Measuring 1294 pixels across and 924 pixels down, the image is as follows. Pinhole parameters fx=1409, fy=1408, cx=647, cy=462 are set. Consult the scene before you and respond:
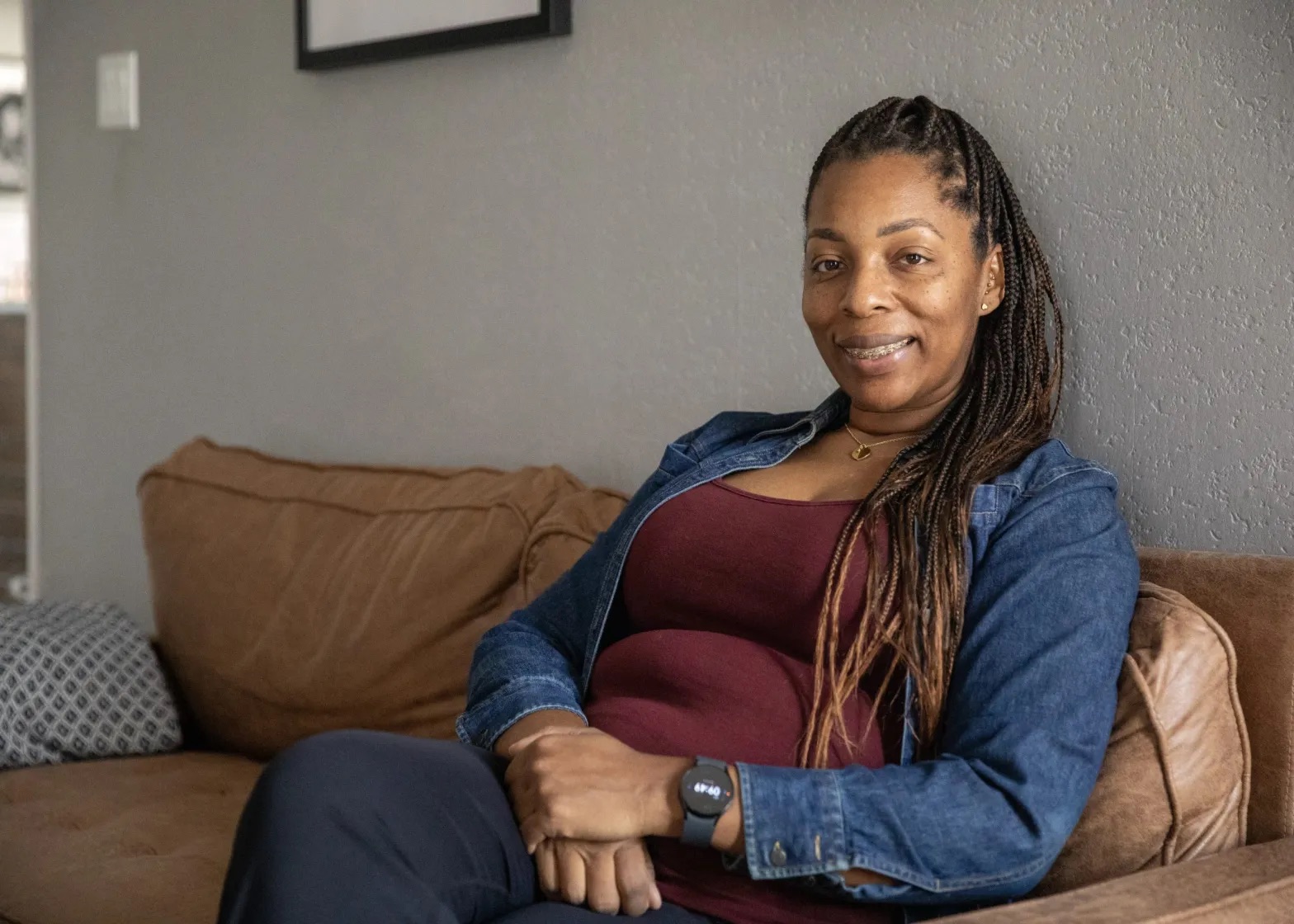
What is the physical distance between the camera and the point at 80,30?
3004mm

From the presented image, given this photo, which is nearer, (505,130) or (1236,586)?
(1236,586)

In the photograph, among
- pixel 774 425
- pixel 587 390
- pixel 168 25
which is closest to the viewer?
→ pixel 774 425

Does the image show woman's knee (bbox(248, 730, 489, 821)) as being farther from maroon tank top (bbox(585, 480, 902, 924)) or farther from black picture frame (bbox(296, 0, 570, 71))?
black picture frame (bbox(296, 0, 570, 71))

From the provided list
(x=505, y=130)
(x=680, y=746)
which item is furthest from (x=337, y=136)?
(x=680, y=746)

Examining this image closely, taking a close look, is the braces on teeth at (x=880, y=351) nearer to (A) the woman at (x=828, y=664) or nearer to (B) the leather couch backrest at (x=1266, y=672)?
(A) the woman at (x=828, y=664)

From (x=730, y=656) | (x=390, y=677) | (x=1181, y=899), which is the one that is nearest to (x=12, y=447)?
(x=390, y=677)

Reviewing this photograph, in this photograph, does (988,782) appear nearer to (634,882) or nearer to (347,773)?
(634,882)

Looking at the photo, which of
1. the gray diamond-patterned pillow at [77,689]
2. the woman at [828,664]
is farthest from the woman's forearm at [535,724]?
the gray diamond-patterned pillow at [77,689]

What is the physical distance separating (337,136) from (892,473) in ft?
4.86

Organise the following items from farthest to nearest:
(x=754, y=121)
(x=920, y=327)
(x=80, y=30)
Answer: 1. (x=80, y=30)
2. (x=754, y=121)
3. (x=920, y=327)

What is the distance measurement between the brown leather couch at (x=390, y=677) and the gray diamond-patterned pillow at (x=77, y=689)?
41mm

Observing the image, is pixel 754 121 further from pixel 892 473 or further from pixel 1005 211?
pixel 892 473

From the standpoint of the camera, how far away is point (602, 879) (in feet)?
4.04

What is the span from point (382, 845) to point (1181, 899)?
633 millimetres
